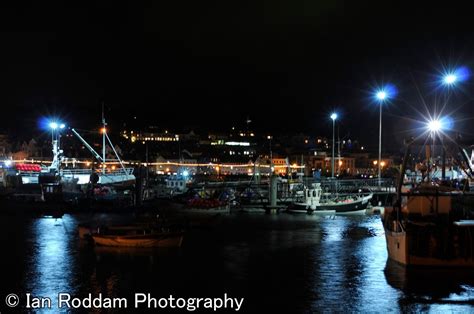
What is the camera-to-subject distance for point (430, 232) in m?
23.1

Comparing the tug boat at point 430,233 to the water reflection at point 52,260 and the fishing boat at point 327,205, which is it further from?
the fishing boat at point 327,205

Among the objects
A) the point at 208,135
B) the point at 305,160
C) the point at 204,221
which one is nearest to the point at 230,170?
the point at 305,160

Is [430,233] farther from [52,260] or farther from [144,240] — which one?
[52,260]

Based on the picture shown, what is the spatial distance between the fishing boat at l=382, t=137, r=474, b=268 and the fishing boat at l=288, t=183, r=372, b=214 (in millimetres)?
24384

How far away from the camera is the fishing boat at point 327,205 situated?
50562 mm

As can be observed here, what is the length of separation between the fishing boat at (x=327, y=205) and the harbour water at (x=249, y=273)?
532 inches

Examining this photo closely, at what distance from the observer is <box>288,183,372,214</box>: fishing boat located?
166 feet

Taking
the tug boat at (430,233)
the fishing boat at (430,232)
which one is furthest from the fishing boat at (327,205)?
the tug boat at (430,233)

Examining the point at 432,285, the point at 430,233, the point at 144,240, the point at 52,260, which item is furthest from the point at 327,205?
the point at 432,285

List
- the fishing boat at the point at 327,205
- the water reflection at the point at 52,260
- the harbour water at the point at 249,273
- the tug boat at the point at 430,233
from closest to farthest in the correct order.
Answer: the harbour water at the point at 249,273
the water reflection at the point at 52,260
the tug boat at the point at 430,233
the fishing boat at the point at 327,205

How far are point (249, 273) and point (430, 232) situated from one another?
717 centimetres

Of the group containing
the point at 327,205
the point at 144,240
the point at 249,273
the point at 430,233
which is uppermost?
the point at 430,233

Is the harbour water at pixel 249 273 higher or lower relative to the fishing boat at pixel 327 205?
lower

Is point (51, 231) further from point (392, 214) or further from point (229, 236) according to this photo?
point (392, 214)
